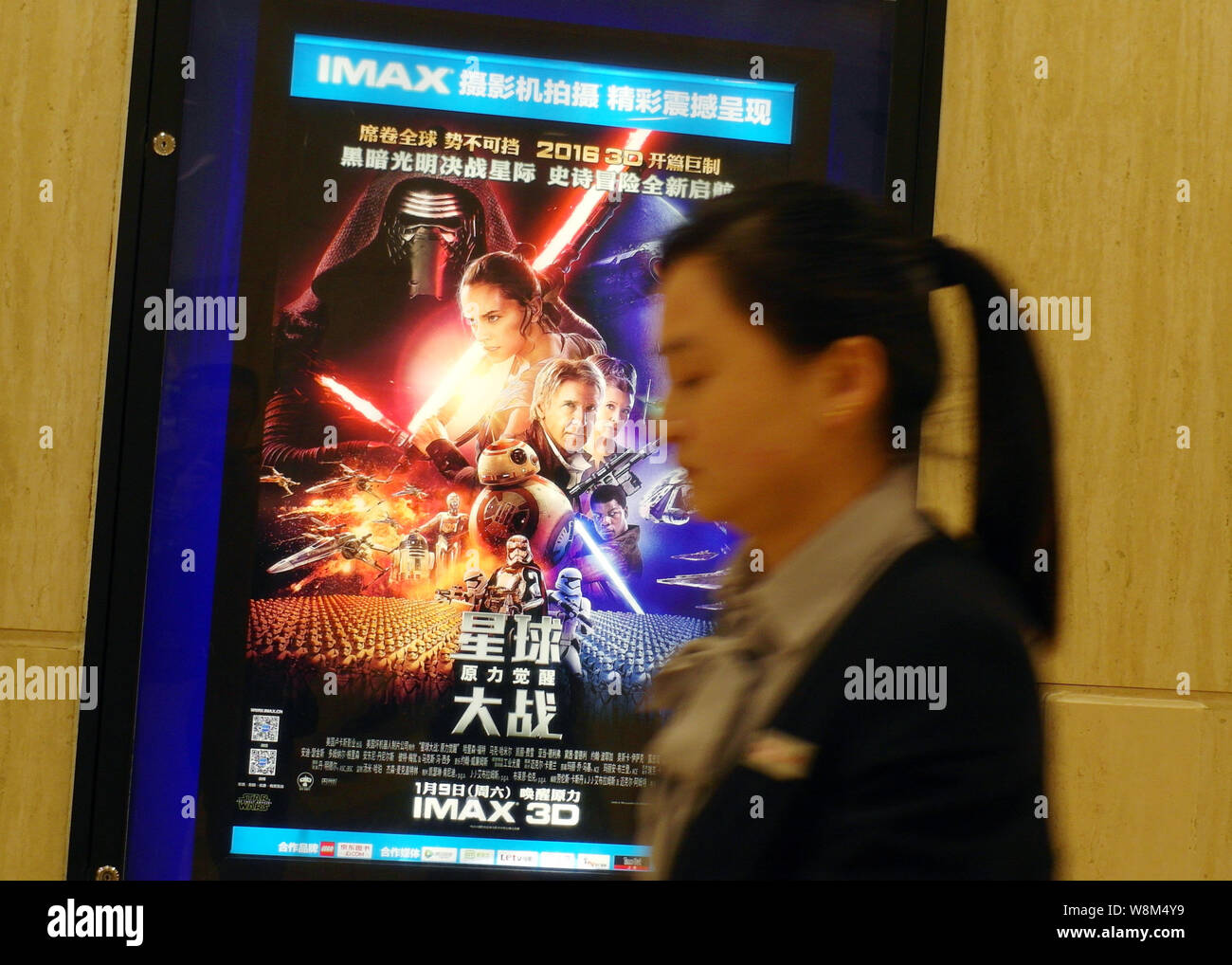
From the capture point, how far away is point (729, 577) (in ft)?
4.43

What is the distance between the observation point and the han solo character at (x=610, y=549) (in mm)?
2203

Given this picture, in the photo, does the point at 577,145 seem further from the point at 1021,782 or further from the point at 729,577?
the point at 1021,782

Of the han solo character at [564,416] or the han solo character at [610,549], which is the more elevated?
the han solo character at [564,416]

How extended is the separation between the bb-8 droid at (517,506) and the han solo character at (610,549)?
0.19 ft

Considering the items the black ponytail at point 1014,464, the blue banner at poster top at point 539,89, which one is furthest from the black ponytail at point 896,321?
the blue banner at poster top at point 539,89

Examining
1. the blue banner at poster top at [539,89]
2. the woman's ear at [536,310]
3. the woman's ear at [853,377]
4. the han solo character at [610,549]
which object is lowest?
the han solo character at [610,549]

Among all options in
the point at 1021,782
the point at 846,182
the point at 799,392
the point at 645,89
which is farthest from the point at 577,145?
the point at 1021,782

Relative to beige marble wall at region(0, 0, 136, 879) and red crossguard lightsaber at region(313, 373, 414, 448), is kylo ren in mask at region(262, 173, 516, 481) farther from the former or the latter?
beige marble wall at region(0, 0, 136, 879)

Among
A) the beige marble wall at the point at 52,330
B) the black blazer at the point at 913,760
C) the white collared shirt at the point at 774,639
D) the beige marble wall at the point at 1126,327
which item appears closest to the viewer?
the black blazer at the point at 913,760

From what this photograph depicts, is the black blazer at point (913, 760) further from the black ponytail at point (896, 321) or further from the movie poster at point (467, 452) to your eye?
the movie poster at point (467, 452)

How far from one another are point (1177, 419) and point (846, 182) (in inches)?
34.4

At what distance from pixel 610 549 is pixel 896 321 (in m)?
1.24

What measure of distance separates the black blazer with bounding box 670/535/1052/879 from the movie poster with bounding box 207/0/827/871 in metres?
1.28

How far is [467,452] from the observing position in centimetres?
220
